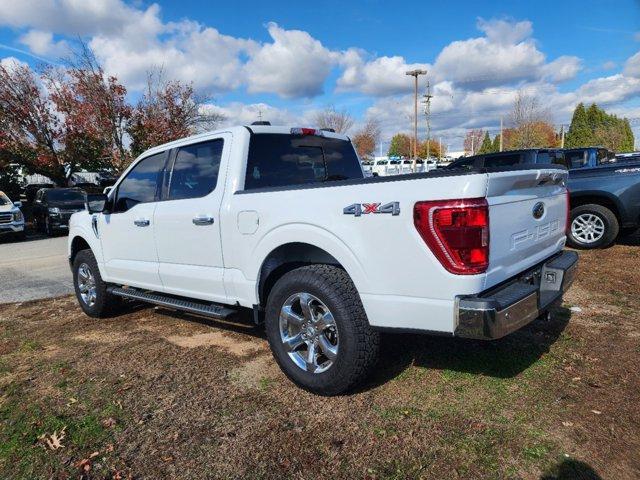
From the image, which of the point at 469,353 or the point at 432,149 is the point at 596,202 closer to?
the point at 469,353

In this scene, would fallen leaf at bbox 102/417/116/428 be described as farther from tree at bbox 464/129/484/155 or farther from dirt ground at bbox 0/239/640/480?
tree at bbox 464/129/484/155

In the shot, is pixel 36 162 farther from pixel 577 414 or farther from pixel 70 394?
pixel 577 414

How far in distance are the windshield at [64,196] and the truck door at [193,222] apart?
604 inches

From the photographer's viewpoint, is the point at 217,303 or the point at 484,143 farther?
the point at 484,143

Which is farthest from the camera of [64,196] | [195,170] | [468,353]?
[64,196]

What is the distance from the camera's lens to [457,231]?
8.62 feet

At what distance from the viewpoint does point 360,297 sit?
10.1 ft

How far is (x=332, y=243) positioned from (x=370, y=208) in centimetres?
38

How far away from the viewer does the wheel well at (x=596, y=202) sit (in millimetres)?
7818

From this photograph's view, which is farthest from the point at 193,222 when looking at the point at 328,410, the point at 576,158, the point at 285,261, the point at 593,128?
the point at 593,128

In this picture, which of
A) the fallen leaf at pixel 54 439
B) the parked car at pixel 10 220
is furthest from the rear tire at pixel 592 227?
the parked car at pixel 10 220

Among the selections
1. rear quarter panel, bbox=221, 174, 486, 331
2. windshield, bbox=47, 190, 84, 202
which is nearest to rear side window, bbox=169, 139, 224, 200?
rear quarter panel, bbox=221, 174, 486, 331

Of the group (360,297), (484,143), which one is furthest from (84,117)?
(484,143)

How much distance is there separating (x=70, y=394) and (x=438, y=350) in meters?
2.91
